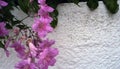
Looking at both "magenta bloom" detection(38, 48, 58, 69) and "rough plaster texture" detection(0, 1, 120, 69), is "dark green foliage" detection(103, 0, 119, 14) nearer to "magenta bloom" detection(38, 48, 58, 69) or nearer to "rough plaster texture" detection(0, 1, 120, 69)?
"rough plaster texture" detection(0, 1, 120, 69)

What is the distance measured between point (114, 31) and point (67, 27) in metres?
0.36

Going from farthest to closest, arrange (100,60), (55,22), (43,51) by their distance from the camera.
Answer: (100,60) < (55,22) < (43,51)

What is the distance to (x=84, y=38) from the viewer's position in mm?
2285

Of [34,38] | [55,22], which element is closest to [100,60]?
[55,22]

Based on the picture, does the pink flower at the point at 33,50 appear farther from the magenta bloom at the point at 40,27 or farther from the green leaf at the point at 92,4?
the green leaf at the point at 92,4

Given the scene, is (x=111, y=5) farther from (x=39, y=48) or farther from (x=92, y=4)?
(x=39, y=48)

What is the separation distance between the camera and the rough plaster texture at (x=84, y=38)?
2249 mm

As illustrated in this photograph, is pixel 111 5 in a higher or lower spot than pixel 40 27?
lower

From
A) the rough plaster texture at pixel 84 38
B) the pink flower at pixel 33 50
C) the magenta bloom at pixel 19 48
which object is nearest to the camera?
the pink flower at pixel 33 50

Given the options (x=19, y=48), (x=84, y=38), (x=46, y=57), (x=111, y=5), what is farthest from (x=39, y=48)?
(x=111, y=5)

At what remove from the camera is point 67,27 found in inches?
88.8

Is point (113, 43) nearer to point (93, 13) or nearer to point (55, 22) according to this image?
point (93, 13)

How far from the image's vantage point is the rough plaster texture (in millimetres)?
2249

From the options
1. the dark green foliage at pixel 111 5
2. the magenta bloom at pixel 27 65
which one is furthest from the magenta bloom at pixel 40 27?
the dark green foliage at pixel 111 5
